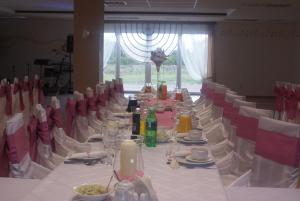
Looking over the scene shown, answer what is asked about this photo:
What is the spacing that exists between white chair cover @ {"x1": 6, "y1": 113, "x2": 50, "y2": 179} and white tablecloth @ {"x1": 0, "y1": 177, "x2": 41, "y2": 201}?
43 centimetres

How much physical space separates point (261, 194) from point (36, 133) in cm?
192

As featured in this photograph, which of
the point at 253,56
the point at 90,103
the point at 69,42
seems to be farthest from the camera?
the point at 253,56

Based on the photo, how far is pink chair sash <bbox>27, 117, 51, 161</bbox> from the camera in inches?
127

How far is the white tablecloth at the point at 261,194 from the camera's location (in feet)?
6.27

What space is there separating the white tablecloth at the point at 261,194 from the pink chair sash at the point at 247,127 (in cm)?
136

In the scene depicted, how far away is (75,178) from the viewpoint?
2.15m

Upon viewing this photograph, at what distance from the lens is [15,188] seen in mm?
1994

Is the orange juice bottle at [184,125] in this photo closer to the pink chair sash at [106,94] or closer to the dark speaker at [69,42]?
the pink chair sash at [106,94]

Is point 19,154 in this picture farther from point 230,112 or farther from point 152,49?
point 152,49

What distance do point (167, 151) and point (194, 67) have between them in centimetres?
1189

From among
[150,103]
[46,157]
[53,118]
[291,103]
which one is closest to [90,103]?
[150,103]

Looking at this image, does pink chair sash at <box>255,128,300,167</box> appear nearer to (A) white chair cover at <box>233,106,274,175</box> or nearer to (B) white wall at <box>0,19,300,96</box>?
(A) white chair cover at <box>233,106,274,175</box>

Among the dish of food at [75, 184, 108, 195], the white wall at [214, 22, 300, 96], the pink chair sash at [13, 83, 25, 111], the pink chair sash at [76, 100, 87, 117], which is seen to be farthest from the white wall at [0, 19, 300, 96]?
the dish of food at [75, 184, 108, 195]

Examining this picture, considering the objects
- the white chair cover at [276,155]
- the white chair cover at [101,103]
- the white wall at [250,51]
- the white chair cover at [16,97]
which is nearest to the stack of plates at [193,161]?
the white chair cover at [276,155]
